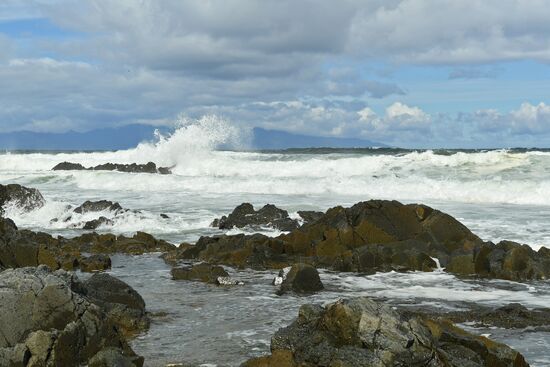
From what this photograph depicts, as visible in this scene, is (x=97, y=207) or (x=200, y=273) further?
(x=97, y=207)

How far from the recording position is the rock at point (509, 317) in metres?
11.1

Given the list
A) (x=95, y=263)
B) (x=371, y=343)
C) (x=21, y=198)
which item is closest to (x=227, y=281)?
(x=95, y=263)

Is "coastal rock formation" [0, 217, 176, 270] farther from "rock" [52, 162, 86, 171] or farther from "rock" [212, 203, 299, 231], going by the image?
"rock" [52, 162, 86, 171]

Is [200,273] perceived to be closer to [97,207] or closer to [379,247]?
[379,247]

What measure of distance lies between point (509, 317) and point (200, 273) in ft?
22.6

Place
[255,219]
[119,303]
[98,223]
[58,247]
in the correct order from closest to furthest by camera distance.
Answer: [119,303] → [58,247] → [255,219] → [98,223]

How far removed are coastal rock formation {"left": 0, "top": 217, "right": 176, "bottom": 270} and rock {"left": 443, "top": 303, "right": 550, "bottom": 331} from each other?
902cm

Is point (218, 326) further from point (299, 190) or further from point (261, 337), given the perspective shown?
point (299, 190)

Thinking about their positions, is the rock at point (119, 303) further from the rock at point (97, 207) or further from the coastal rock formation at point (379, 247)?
the rock at point (97, 207)

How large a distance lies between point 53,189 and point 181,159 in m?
15.5

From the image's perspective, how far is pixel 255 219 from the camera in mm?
23938

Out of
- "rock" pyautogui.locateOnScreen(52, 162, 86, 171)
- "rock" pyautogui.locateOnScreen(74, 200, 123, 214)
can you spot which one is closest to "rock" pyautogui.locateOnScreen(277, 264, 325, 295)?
"rock" pyautogui.locateOnScreen(74, 200, 123, 214)

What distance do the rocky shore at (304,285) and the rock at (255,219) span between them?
5cm

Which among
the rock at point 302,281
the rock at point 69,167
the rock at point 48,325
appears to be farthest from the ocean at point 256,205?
the rock at point 69,167
